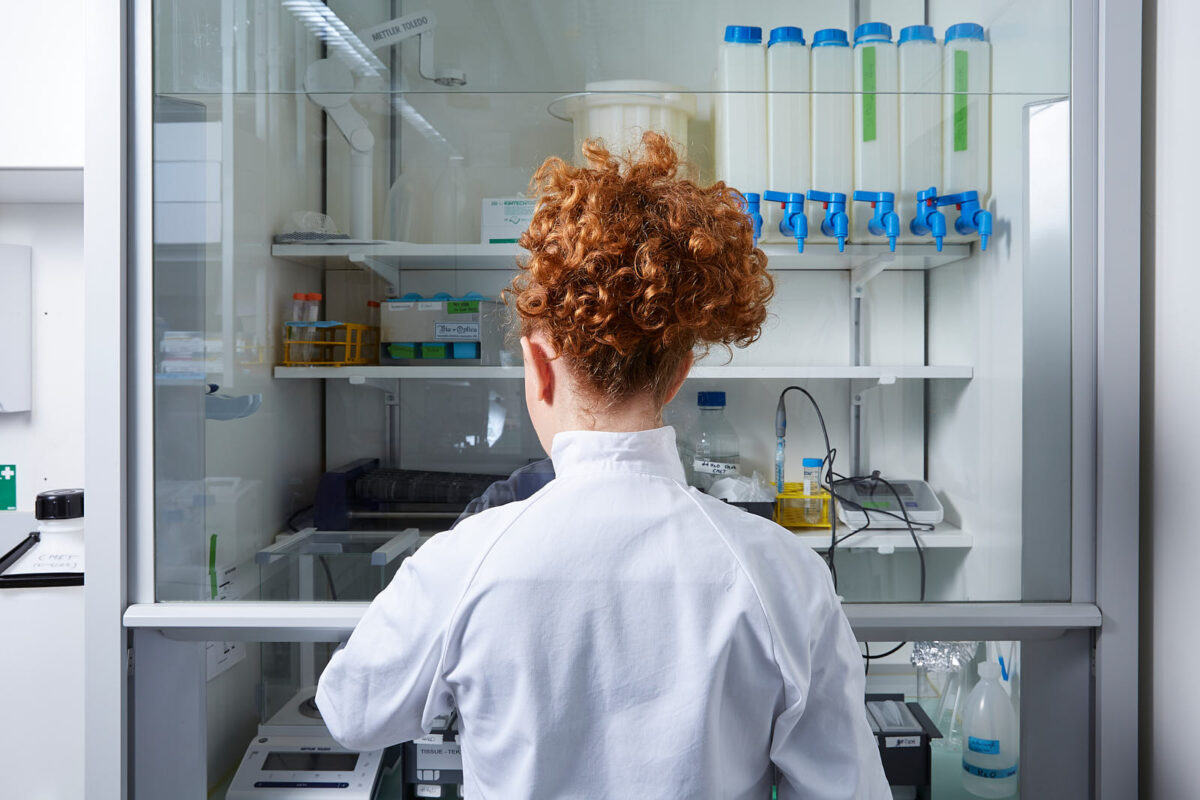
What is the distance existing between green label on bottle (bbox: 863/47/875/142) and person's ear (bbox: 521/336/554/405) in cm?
73

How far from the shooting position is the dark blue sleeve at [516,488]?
3.89ft

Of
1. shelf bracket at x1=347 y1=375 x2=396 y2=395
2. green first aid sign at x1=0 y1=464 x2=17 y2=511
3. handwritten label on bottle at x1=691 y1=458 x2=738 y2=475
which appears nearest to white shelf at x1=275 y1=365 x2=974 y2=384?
shelf bracket at x1=347 y1=375 x2=396 y2=395

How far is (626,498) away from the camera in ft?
2.17

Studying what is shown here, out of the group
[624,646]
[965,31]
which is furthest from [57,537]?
[965,31]

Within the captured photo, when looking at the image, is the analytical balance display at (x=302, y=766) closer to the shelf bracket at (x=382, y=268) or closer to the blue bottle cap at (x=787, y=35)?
the shelf bracket at (x=382, y=268)

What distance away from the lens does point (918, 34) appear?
3.98 feet

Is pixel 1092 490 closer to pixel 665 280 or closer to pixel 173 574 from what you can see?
pixel 665 280

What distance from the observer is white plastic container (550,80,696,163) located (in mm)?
1172

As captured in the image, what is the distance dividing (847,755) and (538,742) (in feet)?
0.87

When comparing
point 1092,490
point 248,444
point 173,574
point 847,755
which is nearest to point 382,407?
point 248,444

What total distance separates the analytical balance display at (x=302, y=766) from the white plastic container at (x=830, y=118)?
1.06m

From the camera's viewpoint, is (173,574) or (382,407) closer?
(173,574)

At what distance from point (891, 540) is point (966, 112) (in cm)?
64

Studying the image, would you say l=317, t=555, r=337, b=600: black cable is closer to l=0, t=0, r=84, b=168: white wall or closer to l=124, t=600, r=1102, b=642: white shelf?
l=124, t=600, r=1102, b=642: white shelf
